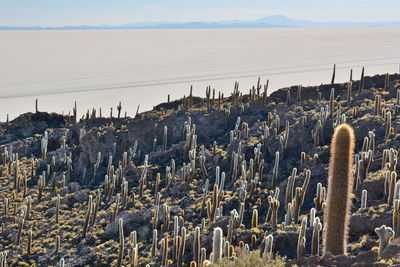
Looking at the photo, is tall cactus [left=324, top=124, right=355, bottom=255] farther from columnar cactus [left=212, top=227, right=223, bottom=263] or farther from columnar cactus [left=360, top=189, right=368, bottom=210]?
columnar cactus [left=360, top=189, right=368, bottom=210]

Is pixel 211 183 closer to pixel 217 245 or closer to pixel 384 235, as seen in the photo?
pixel 217 245

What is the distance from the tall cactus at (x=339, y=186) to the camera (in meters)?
13.4

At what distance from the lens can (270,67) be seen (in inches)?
3100

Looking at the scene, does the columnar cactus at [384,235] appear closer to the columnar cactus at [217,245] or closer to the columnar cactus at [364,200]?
the columnar cactus at [217,245]

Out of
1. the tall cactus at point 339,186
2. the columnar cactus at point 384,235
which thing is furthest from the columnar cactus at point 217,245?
the columnar cactus at point 384,235

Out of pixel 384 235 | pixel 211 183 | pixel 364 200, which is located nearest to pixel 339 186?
pixel 384 235

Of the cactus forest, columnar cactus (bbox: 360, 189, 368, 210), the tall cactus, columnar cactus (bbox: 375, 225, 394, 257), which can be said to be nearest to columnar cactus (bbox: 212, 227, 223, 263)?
the cactus forest

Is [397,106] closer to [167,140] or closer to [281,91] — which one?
[281,91]

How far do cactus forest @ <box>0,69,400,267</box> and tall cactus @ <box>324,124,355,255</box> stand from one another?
0.09 ft

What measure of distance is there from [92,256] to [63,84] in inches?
1862

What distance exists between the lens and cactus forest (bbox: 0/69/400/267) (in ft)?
55.2

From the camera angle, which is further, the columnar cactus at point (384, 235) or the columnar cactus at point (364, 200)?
the columnar cactus at point (364, 200)

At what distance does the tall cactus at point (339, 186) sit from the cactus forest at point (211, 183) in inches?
1.0

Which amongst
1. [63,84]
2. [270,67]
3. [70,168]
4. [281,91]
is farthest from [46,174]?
[270,67]
